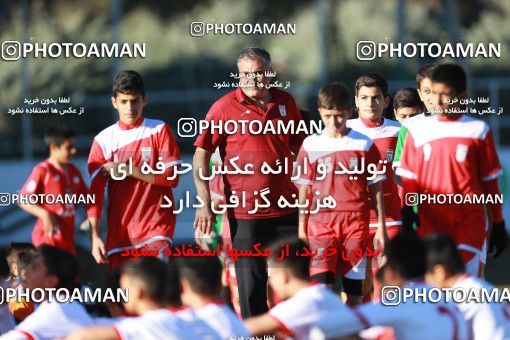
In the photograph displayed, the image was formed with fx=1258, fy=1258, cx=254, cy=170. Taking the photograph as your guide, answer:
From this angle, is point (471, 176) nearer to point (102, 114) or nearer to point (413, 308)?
point (413, 308)

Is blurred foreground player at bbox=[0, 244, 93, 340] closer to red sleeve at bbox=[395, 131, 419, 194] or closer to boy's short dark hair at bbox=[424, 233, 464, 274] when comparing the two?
boy's short dark hair at bbox=[424, 233, 464, 274]

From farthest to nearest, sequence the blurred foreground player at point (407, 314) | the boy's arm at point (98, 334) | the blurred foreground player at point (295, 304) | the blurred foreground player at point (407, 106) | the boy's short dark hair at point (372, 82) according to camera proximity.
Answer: the blurred foreground player at point (407, 106) → the boy's short dark hair at point (372, 82) → the blurred foreground player at point (295, 304) → the boy's arm at point (98, 334) → the blurred foreground player at point (407, 314)

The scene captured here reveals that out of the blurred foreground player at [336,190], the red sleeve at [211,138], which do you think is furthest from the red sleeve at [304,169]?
the red sleeve at [211,138]

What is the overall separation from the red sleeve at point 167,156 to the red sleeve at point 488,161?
1.75m

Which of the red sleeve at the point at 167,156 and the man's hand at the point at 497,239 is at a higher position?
the red sleeve at the point at 167,156

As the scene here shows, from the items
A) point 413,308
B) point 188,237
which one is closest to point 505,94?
point 188,237

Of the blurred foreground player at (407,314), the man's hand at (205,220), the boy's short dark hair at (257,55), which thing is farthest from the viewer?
the boy's short dark hair at (257,55)

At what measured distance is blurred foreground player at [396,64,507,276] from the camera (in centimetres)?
630

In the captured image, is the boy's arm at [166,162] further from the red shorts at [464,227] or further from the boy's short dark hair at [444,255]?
the boy's short dark hair at [444,255]

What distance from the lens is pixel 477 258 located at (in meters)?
6.37

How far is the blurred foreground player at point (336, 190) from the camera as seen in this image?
6.87 metres

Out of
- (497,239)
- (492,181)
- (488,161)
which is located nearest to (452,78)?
(488,161)

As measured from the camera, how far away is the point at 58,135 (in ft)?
30.3

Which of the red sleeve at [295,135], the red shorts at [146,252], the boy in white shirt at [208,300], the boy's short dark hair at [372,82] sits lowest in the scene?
the boy in white shirt at [208,300]
